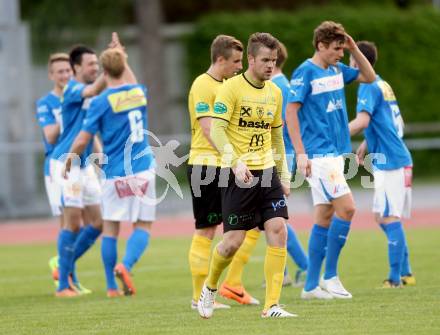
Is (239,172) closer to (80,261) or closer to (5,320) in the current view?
(5,320)

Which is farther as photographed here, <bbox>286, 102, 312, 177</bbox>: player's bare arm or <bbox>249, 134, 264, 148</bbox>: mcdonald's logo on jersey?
<bbox>286, 102, 312, 177</bbox>: player's bare arm

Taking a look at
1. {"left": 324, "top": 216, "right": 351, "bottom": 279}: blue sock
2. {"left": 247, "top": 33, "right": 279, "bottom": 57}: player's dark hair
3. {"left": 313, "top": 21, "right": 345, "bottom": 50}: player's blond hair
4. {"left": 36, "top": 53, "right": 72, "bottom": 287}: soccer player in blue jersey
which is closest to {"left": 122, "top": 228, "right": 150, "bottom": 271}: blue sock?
{"left": 36, "top": 53, "right": 72, "bottom": 287}: soccer player in blue jersey

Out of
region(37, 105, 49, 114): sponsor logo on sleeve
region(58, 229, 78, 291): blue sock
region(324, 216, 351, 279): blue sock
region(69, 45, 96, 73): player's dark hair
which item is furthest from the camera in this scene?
region(37, 105, 49, 114): sponsor logo on sleeve

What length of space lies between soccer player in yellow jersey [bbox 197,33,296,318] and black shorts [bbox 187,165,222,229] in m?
0.64

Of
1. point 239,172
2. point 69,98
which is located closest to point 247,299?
point 239,172

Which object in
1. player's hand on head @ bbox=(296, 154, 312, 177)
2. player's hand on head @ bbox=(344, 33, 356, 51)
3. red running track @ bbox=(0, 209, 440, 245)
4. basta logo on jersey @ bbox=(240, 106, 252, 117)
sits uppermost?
player's hand on head @ bbox=(344, 33, 356, 51)

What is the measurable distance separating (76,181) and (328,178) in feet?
9.96

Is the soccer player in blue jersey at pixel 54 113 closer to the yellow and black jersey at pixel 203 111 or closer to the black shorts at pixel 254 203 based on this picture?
the yellow and black jersey at pixel 203 111

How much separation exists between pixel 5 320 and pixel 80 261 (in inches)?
231

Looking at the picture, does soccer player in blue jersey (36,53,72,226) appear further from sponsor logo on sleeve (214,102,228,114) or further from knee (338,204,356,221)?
sponsor logo on sleeve (214,102,228,114)

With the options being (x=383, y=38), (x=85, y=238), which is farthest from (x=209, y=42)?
(x=85, y=238)

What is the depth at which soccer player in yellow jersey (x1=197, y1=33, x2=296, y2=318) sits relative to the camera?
27.0ft

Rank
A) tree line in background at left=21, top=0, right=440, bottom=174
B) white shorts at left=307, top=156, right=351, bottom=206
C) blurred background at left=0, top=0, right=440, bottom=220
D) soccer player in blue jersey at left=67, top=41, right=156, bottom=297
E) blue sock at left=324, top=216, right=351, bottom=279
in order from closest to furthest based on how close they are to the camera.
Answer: white shorts at left=307, top=156, right=351, bottom=206 → blue sock at left=324, top=216, right=351, bottom=279 → soccer player in blue jersey at left=67, top=41, right=156, bottom=297 → blurred background at left=0, top=0, right=440, bottom=220 → tree line in background at left=21, top=0, right=440, bottom=174

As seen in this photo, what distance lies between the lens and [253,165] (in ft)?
27.4
